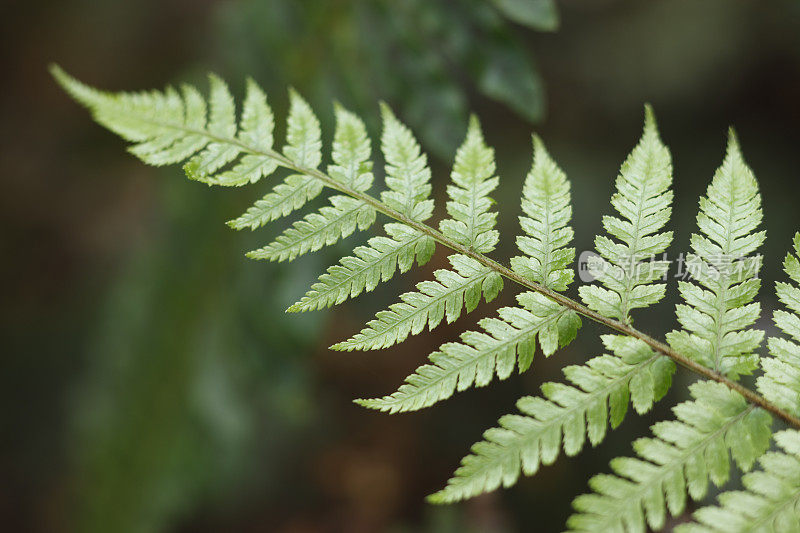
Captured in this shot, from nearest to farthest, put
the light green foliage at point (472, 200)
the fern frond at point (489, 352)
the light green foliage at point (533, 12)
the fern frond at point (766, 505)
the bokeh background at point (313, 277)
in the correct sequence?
the fern frond at point (766, 505), the fern frond at point (489, 352), the light green foliage at point (472, 200), the light green foliage at point (533, 12), the bokeh background at point (313, 277)

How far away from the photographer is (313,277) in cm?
173

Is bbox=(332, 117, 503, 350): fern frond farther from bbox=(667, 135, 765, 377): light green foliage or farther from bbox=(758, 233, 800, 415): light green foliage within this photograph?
bbox=(758, 233, 800, 415): light green foliage

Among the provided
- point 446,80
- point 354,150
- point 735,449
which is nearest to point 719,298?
point 735,449

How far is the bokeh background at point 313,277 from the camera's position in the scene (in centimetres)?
177

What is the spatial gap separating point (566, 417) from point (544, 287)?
0.22m

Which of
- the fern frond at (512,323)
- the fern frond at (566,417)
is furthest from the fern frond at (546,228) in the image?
the fern frond at (566,417)

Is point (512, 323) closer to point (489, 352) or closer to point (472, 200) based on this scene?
point (489, 352)

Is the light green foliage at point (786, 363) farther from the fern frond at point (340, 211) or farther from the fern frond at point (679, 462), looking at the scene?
the fern frond at point (340, 211)

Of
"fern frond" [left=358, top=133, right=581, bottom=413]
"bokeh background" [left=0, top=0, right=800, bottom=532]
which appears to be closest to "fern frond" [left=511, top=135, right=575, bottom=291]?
"fern frond" [left=358, top=133, right=581, bottom=413]

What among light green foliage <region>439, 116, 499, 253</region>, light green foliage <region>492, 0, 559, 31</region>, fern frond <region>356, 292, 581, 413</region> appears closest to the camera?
fern frond <region>356, 292, 581, 413</region>

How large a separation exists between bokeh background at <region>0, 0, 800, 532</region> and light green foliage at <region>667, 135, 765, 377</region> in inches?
24.0

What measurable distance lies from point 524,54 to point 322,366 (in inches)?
83.7

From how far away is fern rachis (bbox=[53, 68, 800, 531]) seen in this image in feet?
2.76

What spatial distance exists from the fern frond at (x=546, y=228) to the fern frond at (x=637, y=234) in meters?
0.06
